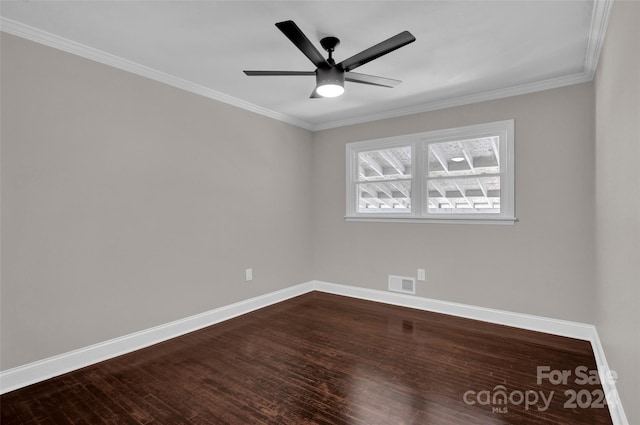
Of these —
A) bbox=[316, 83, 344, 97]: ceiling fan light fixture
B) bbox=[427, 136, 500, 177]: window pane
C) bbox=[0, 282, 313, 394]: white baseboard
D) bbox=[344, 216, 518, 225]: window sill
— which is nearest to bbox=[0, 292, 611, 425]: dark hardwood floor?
bbox=[0, 282, 313, 394]: white baseboard

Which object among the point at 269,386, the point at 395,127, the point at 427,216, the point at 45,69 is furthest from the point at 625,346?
the point at 45,69

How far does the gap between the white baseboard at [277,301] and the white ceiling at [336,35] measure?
2.34 meters

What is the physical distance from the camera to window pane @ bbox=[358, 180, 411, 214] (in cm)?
420

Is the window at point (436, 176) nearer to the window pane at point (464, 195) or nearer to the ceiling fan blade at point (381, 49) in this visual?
the window pane at point (464, 195)

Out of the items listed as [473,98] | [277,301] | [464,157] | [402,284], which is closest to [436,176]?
[464,157]

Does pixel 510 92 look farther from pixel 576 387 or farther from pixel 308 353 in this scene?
pixel 308 353

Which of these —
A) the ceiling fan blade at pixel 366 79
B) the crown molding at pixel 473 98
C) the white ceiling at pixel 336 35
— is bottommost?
the ceiling fan blade at pixel 366 79

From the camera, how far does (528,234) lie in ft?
10.8

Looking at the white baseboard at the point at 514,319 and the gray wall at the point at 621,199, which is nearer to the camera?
the gray wall at the point at 621,199

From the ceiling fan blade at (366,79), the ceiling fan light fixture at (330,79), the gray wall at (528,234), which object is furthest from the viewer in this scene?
the gray wall at (528,234)

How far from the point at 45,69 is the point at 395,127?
3.50 meters

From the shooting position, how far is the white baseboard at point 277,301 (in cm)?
222

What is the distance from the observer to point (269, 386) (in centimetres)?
225

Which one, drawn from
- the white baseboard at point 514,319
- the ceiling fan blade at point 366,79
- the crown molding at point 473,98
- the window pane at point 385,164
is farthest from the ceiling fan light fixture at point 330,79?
the white baseboard at point 514,319
